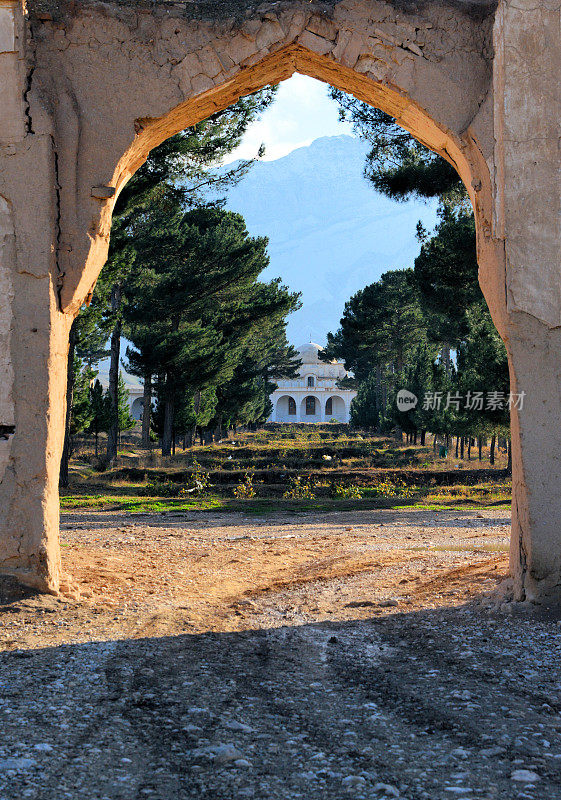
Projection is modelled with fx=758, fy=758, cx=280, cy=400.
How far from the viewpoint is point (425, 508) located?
48.3 ft

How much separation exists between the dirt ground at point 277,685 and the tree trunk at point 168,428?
2028cm

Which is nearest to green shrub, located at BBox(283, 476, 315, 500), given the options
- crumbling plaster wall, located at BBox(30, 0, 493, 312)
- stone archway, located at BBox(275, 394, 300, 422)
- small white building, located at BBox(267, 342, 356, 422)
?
crumbling plaster wall, located at BBox(30, 0, 493, 312)

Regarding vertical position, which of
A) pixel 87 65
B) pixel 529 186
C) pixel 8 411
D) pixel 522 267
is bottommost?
pixel 8 411

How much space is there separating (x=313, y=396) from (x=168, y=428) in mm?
62846

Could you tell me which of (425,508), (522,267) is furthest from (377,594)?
(425,508)

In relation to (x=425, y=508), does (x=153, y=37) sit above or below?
above

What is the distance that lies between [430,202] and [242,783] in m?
12.4

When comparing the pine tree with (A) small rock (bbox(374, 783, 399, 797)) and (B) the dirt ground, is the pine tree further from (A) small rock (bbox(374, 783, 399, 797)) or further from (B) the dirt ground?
(A) small rock (bbox(374, 783, 399, 797))

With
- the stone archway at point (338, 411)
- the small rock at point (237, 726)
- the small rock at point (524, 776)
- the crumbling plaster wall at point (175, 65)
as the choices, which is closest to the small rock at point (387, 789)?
the small rock at point (524, 776)

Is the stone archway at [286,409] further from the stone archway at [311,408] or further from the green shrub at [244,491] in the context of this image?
the green shrub at [244,491]

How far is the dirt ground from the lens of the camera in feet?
9.81

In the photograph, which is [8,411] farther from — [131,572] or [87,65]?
[87,65]

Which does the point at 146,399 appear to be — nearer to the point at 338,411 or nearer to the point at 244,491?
the point at 244,491

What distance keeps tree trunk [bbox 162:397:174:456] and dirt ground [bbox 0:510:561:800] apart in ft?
66.5
